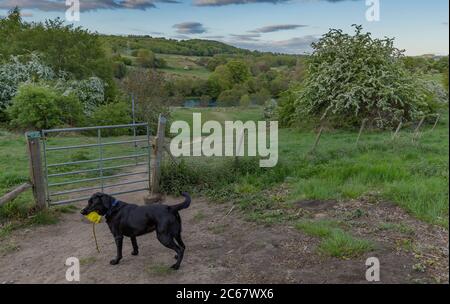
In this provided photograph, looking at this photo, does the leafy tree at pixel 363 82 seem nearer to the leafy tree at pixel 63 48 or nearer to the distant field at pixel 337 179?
the distant field at pixel 337 179

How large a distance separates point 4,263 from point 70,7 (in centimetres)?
537

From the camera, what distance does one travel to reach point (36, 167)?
681 centimetres

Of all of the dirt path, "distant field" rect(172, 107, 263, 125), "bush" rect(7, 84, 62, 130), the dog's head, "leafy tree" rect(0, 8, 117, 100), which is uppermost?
"leafy tree" rect(0, 8, 117, 100)

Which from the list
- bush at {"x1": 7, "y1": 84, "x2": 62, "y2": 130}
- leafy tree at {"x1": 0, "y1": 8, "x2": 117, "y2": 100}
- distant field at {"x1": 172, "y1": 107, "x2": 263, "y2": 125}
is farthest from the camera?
distant field at {"x1": 172, "y1": 107, "x2": 263, "y2": 125}

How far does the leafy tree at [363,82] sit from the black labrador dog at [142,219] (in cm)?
1486

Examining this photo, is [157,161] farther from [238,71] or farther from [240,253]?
[238,71]

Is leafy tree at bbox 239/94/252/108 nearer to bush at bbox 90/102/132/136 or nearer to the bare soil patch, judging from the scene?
bush at bbox 90/102/132/136

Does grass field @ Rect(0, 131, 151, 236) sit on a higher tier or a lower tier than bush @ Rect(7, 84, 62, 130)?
lower

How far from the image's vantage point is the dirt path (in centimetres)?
455

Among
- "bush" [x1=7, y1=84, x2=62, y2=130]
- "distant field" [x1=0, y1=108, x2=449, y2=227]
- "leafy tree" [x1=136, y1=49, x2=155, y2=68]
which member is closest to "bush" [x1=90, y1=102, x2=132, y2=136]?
"bush" [x1=7, y1=84, x2=62, y2=130]

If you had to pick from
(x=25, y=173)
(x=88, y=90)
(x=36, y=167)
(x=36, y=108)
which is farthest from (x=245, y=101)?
(x=36, y=167)

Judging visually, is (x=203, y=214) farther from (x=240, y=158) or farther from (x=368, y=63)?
(x=368, y=63)

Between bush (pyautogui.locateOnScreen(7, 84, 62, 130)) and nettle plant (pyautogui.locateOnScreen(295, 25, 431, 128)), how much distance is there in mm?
12353

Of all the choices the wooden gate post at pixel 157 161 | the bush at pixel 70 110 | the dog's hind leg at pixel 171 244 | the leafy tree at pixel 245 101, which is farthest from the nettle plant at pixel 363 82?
the leafy tree at pixel 245 101
